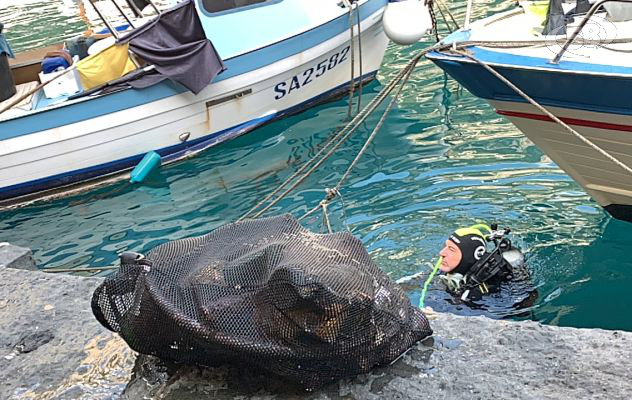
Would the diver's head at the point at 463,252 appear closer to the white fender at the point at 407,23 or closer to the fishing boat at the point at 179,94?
the fishing boat at the point at 179,94

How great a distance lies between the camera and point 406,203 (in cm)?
674

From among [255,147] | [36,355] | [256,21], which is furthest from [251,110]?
[36,355]

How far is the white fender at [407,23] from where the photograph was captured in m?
8.77

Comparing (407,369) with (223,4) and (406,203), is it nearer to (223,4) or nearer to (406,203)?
(406,203)

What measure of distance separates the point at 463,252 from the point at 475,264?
0.10m

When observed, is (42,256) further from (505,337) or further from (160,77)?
(505,337)

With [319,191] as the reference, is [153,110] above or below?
above

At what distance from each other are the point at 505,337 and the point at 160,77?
259 inches

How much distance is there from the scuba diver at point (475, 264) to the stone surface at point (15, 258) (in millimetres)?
2234

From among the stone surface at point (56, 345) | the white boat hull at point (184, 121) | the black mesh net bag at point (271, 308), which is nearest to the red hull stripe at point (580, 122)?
the black mesh net bag at point (271, 308)

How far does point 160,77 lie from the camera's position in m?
8.24

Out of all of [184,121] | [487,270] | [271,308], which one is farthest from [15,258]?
[184,121]

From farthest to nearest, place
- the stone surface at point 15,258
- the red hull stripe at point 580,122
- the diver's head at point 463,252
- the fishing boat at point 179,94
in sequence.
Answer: the fishing boat at point 179,94
the red hull stripe at point 580,122
the diver's head at point 463,252
the stone surface at point 15,258

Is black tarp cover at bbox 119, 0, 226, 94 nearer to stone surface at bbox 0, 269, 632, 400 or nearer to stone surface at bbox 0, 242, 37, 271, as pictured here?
stone surface at bbox 0, 242, 37, 271
